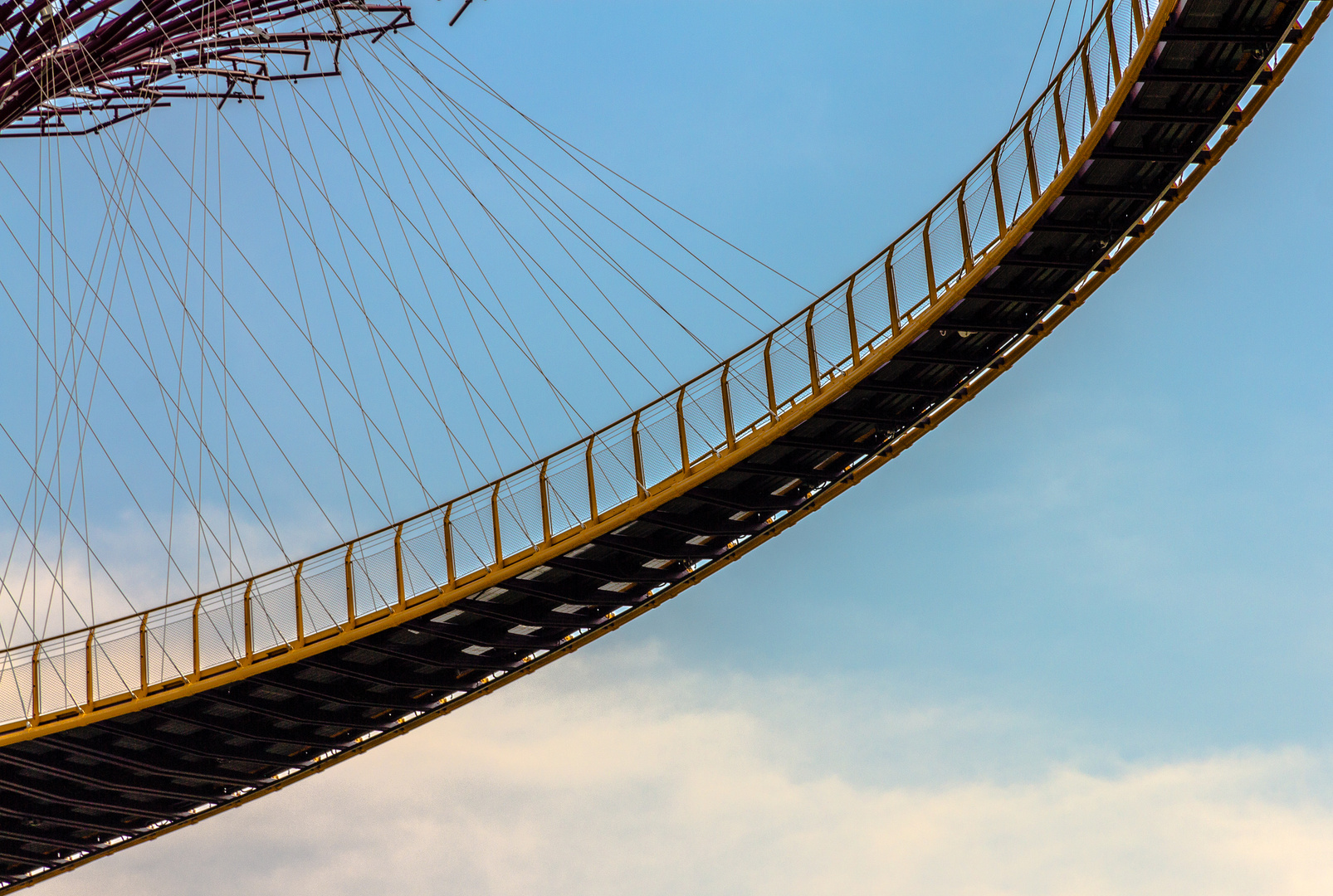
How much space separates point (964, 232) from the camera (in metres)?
15.5

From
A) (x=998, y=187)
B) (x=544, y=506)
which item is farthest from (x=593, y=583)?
(x=998, y=187)

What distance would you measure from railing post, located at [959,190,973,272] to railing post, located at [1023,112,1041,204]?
800mm

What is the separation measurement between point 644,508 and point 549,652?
4.38 meters

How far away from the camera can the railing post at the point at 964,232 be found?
1536cm

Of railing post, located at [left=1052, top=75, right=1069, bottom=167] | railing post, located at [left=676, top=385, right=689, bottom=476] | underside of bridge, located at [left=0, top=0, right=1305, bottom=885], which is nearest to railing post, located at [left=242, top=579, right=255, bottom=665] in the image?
underside of bridge, located at [left=0, top=0, right=1305, bottom=885]

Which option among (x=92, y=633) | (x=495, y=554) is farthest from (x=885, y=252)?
(x=92, y=633)

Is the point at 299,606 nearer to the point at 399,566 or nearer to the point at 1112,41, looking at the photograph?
the point at 399,566

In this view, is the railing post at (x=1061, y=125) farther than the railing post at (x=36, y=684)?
No

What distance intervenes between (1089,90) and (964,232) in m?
2.12

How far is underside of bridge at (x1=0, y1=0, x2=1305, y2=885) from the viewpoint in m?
13.8

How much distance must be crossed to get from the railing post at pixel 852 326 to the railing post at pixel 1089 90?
3253mm

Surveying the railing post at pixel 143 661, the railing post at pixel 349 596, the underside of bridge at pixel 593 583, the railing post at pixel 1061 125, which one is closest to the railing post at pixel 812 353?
the underside of bridge at pixel 593 583

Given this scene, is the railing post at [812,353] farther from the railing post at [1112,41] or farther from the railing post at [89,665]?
the railing post at [89,665]

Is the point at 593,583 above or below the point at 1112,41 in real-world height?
below
